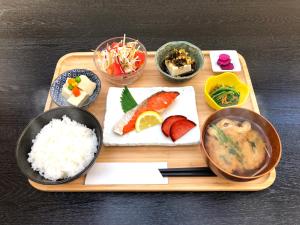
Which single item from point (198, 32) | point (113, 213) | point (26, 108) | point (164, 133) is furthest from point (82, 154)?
point (198, 32)

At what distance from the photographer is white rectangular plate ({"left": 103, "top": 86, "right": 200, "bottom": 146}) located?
1550 millimetres

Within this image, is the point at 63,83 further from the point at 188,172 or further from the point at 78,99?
the point at 188,172

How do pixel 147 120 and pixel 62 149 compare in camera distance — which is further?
pixel 147 120

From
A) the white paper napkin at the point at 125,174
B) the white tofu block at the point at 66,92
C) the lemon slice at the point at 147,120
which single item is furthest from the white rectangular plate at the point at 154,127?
the white tofu block at the point at 66,92

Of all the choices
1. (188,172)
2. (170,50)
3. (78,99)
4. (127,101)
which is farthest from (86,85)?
(188,172)

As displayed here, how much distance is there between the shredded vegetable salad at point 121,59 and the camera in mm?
1856

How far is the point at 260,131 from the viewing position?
147 centimetres

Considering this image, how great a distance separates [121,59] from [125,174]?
82 centimetres

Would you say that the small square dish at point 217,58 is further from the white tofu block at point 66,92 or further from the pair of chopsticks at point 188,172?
the white tofu block at point 66,92

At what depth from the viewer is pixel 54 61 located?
6.95 ft

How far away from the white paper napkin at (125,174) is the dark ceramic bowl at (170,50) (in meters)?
0.62

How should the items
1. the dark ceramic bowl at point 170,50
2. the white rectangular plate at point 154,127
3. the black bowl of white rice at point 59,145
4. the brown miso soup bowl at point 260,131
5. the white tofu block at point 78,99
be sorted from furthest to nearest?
the dark ceramic bowl at point 170,50 < the white tofu block at point 78,99 < the white rectangular plate at point 154,127 < the black bowl of white rice at point 59,145 < the brown miso soup bowl at point 260,131

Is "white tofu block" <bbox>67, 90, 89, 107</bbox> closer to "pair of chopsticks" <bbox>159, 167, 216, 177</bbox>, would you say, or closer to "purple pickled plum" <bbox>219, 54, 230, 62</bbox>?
"pair of chopsticks" <bbox>159, 167, 216, 177</bbox>

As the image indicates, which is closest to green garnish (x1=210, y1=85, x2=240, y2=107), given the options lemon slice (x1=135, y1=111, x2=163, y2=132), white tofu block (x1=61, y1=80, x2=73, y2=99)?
lemon slice (x1=135, y1=111, x2=163, y2=132)
